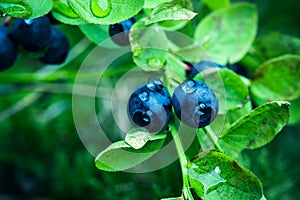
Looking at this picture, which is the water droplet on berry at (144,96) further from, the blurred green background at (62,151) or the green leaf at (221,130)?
the blurred green background at (62,151)

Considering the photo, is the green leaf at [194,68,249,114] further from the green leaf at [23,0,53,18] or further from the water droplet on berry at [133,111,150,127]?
the green leaf at [23,0,53,18]

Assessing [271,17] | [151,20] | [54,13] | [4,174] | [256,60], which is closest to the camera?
[151,20]

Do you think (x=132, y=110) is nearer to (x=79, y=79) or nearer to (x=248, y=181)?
(x=248, y=181)

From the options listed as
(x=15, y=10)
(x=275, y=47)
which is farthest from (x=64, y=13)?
(x=275, y=47)

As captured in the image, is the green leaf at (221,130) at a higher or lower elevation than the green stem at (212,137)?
lower

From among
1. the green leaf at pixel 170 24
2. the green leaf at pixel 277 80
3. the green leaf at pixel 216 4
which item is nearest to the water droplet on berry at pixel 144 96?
the green leaf at pixel 170 24

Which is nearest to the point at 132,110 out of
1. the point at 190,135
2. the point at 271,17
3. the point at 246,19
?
the point at 190,135
